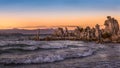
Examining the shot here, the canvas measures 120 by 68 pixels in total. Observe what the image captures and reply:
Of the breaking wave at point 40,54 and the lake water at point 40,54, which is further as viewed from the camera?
the breaking wave at point 40,54

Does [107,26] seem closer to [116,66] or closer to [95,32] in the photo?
[95,32]

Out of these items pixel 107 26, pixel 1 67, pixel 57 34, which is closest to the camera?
pixel 1 67

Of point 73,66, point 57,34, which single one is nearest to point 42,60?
point 73,66

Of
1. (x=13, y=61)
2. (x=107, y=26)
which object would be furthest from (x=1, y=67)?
(x=107, y=26)

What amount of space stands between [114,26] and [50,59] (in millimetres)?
78999

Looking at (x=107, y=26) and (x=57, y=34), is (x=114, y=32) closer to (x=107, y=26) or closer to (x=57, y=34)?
(x=107, y=26)

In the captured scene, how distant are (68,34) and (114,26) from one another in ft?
169

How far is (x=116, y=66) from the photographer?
1917 cm

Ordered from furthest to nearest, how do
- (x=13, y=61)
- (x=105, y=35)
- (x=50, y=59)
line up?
(x=105, y=35) → (x=50, y=59) → (x=13, y=61)

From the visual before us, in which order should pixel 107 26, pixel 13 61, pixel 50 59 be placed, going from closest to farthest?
pixel 13 61, pixel 50 59, pixel 107 26

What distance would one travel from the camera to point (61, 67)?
18.7 meters

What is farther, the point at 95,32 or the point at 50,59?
the point at 95,32

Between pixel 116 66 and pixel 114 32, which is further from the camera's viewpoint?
pixel 114 32

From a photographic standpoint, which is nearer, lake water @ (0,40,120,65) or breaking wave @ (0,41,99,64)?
lake water @ (0,40,120,65)
